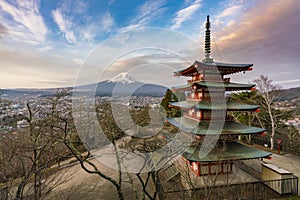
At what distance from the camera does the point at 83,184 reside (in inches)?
384

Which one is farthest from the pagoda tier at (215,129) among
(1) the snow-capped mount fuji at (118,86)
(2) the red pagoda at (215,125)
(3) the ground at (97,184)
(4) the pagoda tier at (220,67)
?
(3) the ground at (97,184)

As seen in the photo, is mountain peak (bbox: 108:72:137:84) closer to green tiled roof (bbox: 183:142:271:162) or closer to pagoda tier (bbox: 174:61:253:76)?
pagoda tier (bbox: 174:61:253:76)

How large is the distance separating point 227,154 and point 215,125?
137 cm

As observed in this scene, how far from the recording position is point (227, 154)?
26.0 ft

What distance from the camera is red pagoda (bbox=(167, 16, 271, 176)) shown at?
785 cm

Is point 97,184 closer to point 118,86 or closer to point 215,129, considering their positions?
point 118,86

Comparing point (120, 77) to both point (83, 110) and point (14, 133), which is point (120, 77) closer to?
point (83, 110)

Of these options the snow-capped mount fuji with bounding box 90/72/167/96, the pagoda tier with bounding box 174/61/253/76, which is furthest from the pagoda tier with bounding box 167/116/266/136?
the snow-capped mount fuji with bounding box 90/72/167/96

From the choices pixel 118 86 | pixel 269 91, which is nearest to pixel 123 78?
pixel 118 86

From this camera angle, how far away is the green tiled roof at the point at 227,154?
7.65 meters

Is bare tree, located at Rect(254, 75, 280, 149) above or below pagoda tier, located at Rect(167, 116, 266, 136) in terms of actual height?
above

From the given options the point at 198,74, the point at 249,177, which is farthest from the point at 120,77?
the point at 249,177

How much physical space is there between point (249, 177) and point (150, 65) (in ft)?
23.8

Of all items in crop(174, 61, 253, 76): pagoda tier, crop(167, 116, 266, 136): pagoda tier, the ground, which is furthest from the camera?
the ground
